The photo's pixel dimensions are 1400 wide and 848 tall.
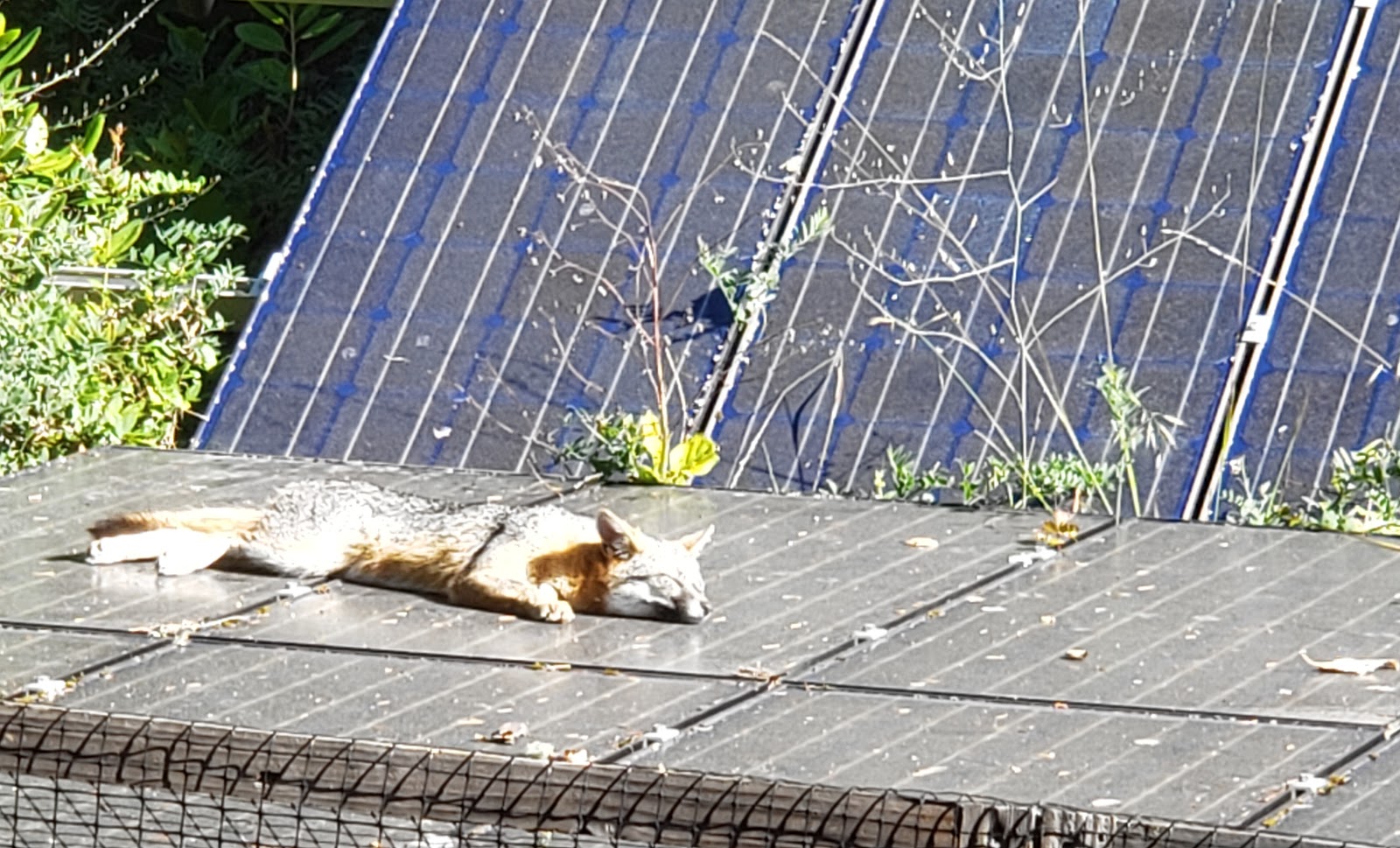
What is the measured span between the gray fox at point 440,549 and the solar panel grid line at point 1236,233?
5.00 ft

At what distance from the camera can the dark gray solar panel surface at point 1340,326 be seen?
6.19 m

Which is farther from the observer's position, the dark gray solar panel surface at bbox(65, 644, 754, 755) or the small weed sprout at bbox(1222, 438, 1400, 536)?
the small weed sprout at bbox(1222, 438, 1400, 536)

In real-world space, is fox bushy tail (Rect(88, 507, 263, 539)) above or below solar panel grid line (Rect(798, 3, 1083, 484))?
below

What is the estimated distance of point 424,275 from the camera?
710 centimetres

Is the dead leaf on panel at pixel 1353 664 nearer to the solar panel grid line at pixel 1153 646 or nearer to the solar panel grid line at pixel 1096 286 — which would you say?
the solar panel grid line at pixel 1153 646

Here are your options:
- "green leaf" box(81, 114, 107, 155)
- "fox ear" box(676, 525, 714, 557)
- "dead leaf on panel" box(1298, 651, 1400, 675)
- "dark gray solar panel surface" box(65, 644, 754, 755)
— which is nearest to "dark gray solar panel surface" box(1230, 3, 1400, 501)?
"fox ear" box(676, 525, 714, 557)

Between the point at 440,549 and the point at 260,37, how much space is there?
5517 mm

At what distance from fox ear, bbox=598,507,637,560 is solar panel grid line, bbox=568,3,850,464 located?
1.49 meters

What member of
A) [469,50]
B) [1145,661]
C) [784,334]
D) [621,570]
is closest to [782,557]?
[621,570]

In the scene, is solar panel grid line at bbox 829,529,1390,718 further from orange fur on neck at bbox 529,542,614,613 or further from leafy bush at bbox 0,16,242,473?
leafy bush at bbox 0,16,242,473

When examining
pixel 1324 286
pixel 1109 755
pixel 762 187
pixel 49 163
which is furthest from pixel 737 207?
pixel 1109 755

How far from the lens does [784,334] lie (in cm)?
671

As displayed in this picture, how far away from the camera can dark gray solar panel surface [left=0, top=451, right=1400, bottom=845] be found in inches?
151

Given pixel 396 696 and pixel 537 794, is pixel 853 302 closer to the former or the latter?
pixel 396 696
